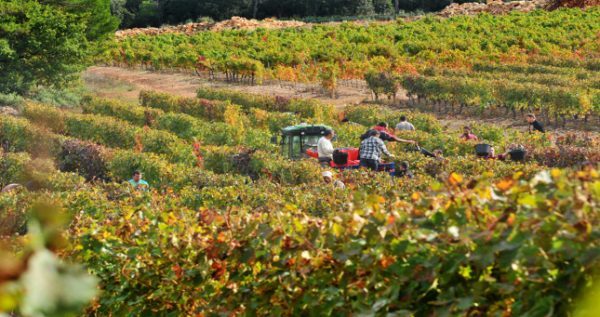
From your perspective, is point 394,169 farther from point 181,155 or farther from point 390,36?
point 390,36

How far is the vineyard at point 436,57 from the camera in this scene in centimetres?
3281

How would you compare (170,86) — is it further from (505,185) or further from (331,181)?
(505,185)

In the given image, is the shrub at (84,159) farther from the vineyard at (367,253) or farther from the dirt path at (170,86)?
the dirt path at (170,86)

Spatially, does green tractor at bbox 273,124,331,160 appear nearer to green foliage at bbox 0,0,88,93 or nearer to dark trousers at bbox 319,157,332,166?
dark trousers at bbox 319,157,332,166

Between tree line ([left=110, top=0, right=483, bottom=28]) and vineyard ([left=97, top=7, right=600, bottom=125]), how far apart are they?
12959mm

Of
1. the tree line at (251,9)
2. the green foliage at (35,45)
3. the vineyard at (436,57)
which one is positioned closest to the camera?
the vineyard at (436,57)

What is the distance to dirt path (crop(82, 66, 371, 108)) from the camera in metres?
40.7

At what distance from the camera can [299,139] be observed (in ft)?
68.2

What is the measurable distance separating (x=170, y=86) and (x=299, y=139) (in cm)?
2665

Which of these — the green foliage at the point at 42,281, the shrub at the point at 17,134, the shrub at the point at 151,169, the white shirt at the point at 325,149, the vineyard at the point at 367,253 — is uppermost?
the green foliage at the point at 42,281

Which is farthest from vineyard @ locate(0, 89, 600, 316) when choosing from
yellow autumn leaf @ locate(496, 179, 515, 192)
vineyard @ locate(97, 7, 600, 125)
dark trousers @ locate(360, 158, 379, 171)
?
vineyard @ locate(97, 7, 600, 125)

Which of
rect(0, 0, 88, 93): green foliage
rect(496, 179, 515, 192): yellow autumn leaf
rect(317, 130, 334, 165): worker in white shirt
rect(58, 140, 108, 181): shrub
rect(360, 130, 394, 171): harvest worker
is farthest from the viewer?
rect(0, 0, 88, 93): green foliage

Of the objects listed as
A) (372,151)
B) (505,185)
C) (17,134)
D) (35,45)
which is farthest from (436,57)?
(505,185)

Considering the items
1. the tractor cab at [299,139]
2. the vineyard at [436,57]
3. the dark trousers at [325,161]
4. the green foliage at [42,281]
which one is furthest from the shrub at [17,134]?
the green foliage at [42,281]
